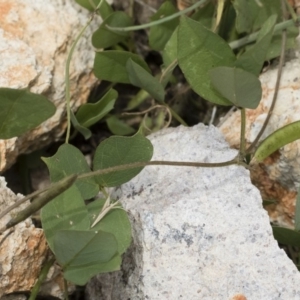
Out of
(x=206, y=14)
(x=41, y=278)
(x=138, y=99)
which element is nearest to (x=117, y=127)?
(x=138, y=99)

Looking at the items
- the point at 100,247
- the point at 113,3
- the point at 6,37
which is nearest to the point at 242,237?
the point at 100,247

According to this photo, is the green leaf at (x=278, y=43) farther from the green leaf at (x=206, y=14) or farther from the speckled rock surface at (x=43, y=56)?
the speckled rock surface at (x=43, y=56)

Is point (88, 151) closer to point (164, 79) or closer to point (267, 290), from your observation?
point (164, 79)

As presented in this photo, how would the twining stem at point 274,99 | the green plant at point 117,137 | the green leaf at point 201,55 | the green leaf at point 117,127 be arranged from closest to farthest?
the green plant at point 117,137
the green leaf at point 201,55
the twining stem at point 274,99
the green leaf at point 117,127

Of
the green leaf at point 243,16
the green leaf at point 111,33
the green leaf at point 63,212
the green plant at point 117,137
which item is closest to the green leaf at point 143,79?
the green plant at point 117,137

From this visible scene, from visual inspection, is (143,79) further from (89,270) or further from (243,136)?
(89,270)

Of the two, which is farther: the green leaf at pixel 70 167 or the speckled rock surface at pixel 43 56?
the speckled rock surface at pixel 43 56
